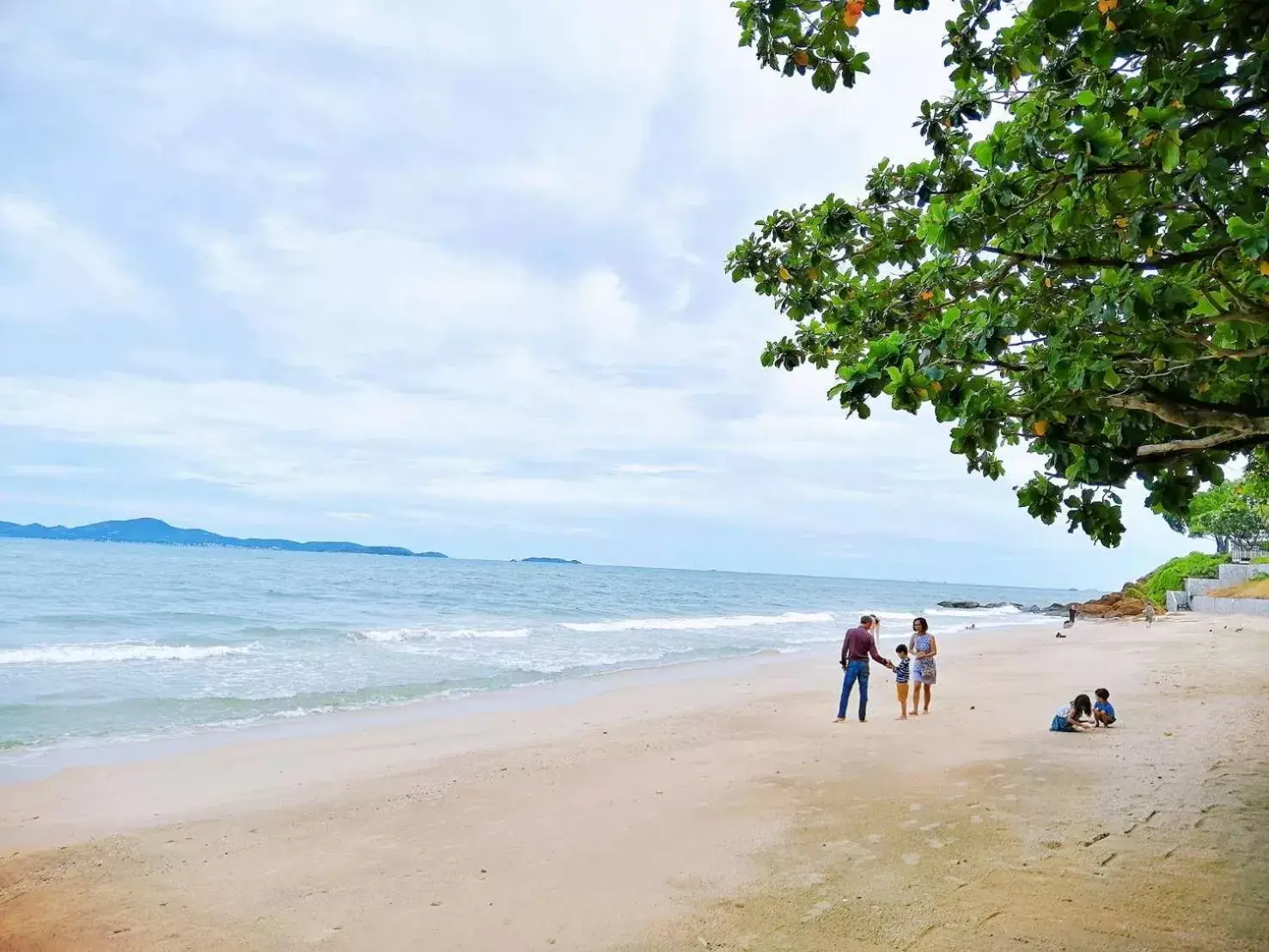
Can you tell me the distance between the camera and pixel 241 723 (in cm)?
1334

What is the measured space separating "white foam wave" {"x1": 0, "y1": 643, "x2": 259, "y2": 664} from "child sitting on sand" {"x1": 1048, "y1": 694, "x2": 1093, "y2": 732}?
65.5ft

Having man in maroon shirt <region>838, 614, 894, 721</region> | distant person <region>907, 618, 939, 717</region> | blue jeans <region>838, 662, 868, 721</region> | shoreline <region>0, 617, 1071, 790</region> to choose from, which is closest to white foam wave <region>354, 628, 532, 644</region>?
shoreline <region>0, 617, 1071, 790</region>

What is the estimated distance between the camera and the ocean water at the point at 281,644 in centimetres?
1441

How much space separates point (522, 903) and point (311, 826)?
10.5ft

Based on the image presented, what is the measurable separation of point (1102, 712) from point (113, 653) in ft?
75.5

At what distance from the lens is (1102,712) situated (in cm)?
1106

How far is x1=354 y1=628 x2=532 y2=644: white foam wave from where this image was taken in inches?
1106

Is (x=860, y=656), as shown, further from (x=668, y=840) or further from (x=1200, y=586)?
(x=1200, y=586)

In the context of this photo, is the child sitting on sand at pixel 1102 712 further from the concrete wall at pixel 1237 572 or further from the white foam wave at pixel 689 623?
the concrete wall at pixel 1237 572

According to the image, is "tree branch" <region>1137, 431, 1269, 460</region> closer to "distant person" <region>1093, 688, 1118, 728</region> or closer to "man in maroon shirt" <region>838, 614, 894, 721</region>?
"distant person" <region>1093, 688, 1118, 728</region>

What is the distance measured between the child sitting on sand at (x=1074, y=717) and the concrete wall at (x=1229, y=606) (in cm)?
2897

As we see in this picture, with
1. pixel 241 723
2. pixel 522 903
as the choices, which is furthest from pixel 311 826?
pixel 241 723

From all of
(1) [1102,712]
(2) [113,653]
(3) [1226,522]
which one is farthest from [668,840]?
(3) [1226,522]

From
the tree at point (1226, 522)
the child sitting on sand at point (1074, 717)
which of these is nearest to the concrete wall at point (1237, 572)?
the tree at point (1226, 522)
